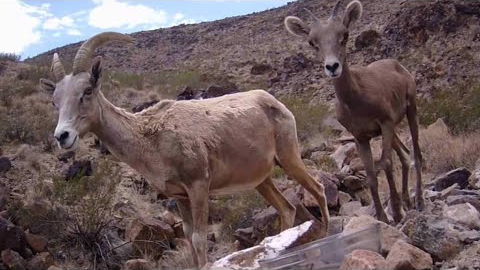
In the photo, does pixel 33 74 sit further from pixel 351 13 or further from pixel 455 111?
pixel 351 13

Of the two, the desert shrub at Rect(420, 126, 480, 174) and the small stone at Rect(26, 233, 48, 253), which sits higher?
the small stone at Rect(26, 233, 48, 253)

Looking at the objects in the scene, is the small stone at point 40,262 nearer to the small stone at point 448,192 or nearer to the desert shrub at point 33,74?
the small stone at point 448,192

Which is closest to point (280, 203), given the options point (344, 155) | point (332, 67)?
point (332, 67)

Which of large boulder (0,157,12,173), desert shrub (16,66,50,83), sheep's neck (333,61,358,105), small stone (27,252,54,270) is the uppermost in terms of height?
desert shrub (16,66,50,83)

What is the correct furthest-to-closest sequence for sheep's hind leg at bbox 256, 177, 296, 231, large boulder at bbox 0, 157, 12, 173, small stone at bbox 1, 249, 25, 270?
1. large boulder at bbox 0, 157, 12, 173
2. sheep's hind leg at bbox 256, 177, 296, 231
3. small stone at bbox 1, 249, 25, 270

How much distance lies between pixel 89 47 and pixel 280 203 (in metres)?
3.02

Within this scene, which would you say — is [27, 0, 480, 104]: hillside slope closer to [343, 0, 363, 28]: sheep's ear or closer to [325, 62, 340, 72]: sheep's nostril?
[343, 0, 363, 28]: sheep's ear

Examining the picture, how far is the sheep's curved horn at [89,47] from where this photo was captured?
6836 mm

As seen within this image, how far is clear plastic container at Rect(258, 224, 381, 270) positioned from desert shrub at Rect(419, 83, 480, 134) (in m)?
8.38

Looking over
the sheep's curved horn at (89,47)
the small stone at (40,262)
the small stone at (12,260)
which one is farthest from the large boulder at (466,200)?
the small stone at (12,260)

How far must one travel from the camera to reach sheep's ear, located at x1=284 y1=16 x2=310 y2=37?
8422 mm

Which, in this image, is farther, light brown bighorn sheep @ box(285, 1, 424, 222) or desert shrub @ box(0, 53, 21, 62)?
desert shrub @ box(0, 53, 21, 62)

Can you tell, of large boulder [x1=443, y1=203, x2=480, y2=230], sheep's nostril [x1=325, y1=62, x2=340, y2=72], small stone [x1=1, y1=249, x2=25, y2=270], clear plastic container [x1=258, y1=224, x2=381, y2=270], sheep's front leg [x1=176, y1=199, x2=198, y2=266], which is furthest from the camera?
small stone [x1=1, y1=249, x2=25, y2=270]

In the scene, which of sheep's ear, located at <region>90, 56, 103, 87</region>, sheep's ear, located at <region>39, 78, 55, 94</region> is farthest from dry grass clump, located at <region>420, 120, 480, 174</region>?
sheep's ear, located at <region>39, 78, 55, 94</region>
